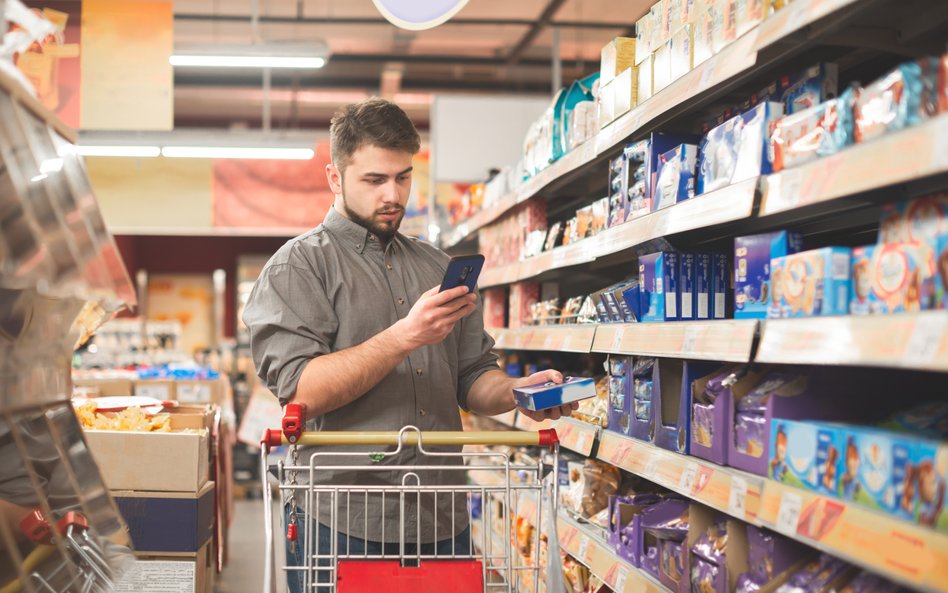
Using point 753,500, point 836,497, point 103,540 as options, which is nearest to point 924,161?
point 836,497

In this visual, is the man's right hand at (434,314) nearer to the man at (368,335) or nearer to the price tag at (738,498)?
the man at (368,335)

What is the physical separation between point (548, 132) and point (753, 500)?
2008 mm

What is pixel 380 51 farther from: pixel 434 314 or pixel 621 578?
pixel 434 314

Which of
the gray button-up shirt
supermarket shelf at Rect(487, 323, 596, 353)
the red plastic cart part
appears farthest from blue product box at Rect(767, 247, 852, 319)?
supermarket shelf at Rect(487, 323, 596, 353)

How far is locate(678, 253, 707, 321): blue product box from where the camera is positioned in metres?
2.48

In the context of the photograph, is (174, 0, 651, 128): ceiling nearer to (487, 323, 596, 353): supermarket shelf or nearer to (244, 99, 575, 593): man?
(487, 323, 596, 353): supermarket shelf

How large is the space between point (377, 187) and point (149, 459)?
1375 mm

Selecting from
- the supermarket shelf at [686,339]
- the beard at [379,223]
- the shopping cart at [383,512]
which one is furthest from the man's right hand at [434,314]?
the supermarket shelf at [686,339]

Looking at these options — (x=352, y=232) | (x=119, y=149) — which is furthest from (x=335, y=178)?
(x=119, y=149)

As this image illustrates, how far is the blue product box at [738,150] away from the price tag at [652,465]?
0.69 metres

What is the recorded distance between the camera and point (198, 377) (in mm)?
6406

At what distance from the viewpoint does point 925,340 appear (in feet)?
4.55

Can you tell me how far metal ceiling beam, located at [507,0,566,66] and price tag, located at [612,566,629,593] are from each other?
7.87 metres

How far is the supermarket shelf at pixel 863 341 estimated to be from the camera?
137 cm
